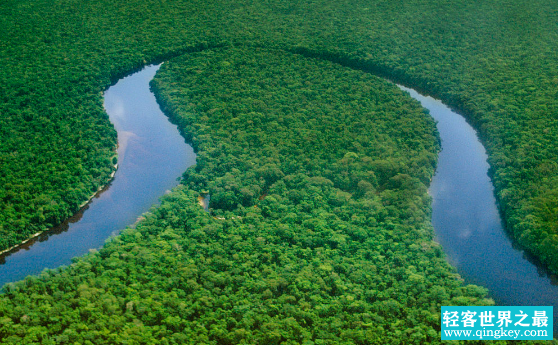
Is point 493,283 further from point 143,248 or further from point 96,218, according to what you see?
point 96,218

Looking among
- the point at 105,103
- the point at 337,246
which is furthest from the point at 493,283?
the point at 105,103

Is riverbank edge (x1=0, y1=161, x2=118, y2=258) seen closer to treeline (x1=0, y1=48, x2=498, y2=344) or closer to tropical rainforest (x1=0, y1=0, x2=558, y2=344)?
tropical rainforest (x1=0, y1=0, x2=558, y2=344)

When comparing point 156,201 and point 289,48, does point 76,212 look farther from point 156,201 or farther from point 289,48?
point 289,48

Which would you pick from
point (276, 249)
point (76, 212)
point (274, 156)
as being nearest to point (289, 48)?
point (274, 156)

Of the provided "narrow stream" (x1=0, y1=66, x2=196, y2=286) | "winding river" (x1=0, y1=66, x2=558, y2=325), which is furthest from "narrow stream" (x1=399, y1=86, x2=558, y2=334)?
"narrow stream" (x1=0, y1=66, x2=196, y2=286)

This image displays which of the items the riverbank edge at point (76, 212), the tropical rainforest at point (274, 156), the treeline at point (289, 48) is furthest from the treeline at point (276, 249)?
the treeline at point (289, 48)

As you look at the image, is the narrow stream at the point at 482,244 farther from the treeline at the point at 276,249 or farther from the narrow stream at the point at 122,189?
the narrow stream at the point at 122,189
